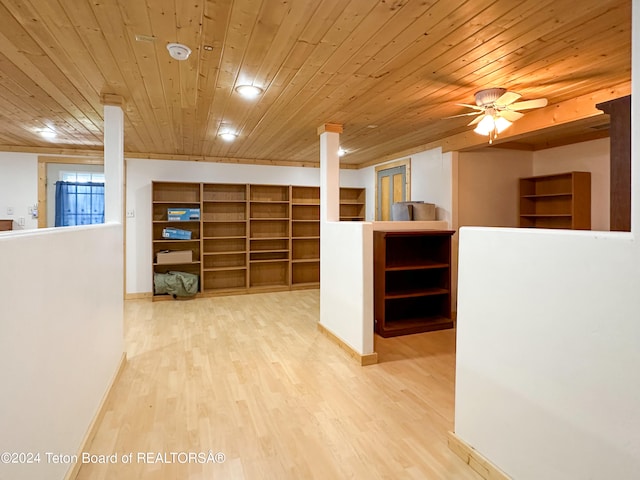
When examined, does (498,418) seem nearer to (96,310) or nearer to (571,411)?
(571,411)

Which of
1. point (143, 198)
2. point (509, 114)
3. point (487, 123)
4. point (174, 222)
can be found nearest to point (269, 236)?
point (174, 222)

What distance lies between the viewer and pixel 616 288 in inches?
49.1

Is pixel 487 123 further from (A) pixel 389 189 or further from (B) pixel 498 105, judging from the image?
(A) pixel 389 189

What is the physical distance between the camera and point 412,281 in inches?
181

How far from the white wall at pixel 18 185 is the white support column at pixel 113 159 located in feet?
10.7

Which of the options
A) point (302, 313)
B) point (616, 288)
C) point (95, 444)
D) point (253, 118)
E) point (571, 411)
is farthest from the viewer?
point (302, 313)

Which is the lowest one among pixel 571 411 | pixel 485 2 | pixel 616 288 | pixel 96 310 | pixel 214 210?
pixel 571 411

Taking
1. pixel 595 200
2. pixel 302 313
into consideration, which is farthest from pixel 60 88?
pixel 595 200

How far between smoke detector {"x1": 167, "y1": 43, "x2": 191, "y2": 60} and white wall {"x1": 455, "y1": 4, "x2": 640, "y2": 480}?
1920mm

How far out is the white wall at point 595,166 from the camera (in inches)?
177

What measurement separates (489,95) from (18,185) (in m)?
6.12

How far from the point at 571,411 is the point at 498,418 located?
404 millimetres

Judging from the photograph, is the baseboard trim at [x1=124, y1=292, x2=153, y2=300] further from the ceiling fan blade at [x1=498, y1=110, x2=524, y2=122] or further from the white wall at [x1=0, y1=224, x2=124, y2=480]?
the ceiling fan blade at [x1=498, y1=110, x2=524, y2=122]

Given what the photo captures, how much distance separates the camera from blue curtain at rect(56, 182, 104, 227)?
602cm
